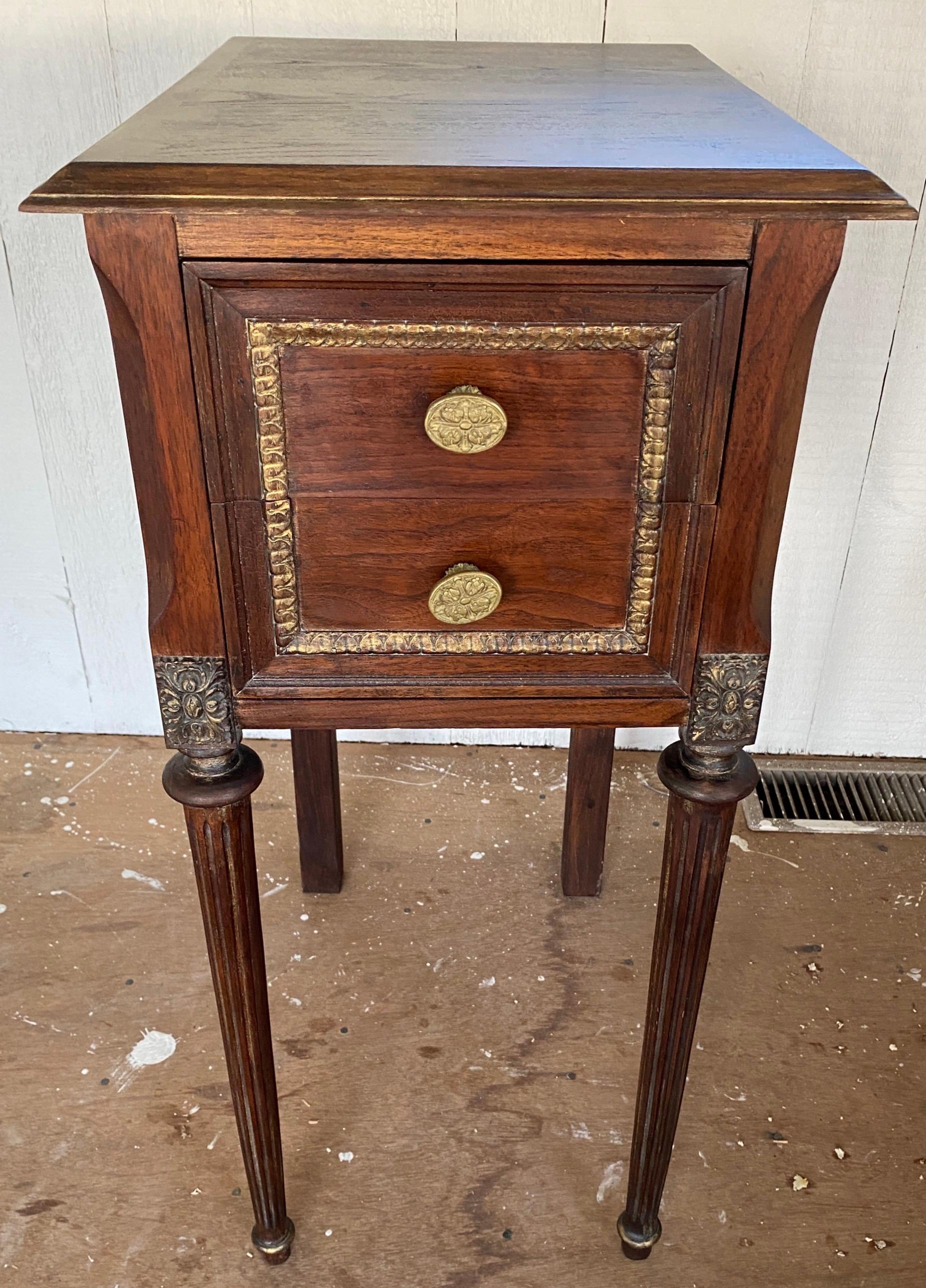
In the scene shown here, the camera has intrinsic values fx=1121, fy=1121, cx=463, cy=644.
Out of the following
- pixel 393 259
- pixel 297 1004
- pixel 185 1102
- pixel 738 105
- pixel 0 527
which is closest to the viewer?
pixel 393 259

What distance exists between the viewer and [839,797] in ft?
5.24

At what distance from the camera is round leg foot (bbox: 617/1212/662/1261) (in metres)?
1.01

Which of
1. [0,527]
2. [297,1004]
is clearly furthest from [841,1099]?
[0,527]

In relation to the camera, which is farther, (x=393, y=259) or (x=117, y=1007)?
(x=117, y=1007)

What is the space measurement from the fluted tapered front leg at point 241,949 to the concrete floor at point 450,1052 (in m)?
0.10

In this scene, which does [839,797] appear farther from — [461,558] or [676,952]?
[461,558]

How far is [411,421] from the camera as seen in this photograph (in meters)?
0.68

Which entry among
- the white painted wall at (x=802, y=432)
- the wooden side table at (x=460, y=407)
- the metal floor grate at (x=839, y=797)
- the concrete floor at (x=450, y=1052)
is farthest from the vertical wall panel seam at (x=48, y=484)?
the metal floor grate at (x=839, y=797)

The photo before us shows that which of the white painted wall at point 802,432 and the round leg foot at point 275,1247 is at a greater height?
the white painted wall at point 802,432

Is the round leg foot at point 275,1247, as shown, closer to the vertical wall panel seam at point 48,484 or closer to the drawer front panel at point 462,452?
the drawer front panel at point 462,452

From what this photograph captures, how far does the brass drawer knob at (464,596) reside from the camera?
725mm

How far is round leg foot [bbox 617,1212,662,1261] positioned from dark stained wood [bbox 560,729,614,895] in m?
0.43

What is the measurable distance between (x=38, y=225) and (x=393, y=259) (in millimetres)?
886

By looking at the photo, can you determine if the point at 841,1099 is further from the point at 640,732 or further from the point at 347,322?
the point at 347,322
